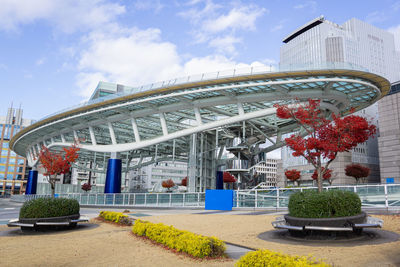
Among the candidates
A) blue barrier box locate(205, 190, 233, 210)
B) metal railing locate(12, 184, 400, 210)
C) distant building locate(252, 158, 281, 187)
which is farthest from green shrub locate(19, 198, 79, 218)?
distant building locate(252, 158, 281, 187)

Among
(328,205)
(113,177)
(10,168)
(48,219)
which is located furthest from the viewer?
(10,168)

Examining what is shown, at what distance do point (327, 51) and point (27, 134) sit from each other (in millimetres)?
123421

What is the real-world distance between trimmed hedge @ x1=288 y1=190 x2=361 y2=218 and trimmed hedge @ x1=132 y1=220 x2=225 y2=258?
2986mm

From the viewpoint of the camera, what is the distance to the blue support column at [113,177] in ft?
126

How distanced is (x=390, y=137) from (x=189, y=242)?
91.4 meters

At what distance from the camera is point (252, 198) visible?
74.6 ft

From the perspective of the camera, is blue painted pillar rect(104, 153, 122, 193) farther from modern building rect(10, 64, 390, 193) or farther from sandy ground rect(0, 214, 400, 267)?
sandy ground rect(0, 214, 400, 267)

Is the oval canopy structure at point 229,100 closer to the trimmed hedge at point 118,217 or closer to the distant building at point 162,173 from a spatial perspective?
the trimmed hedge at point 118,217

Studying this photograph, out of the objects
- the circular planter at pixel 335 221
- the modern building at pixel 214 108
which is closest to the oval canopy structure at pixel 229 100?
the modern building at pixel 214 108

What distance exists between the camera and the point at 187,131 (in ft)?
112

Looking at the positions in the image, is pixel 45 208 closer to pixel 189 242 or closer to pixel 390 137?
pixel 189 242

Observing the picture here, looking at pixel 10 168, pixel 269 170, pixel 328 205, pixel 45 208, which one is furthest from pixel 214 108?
pixel 269 170

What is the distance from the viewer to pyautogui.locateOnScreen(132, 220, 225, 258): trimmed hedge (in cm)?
729

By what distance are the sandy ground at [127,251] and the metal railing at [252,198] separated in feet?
19.1
